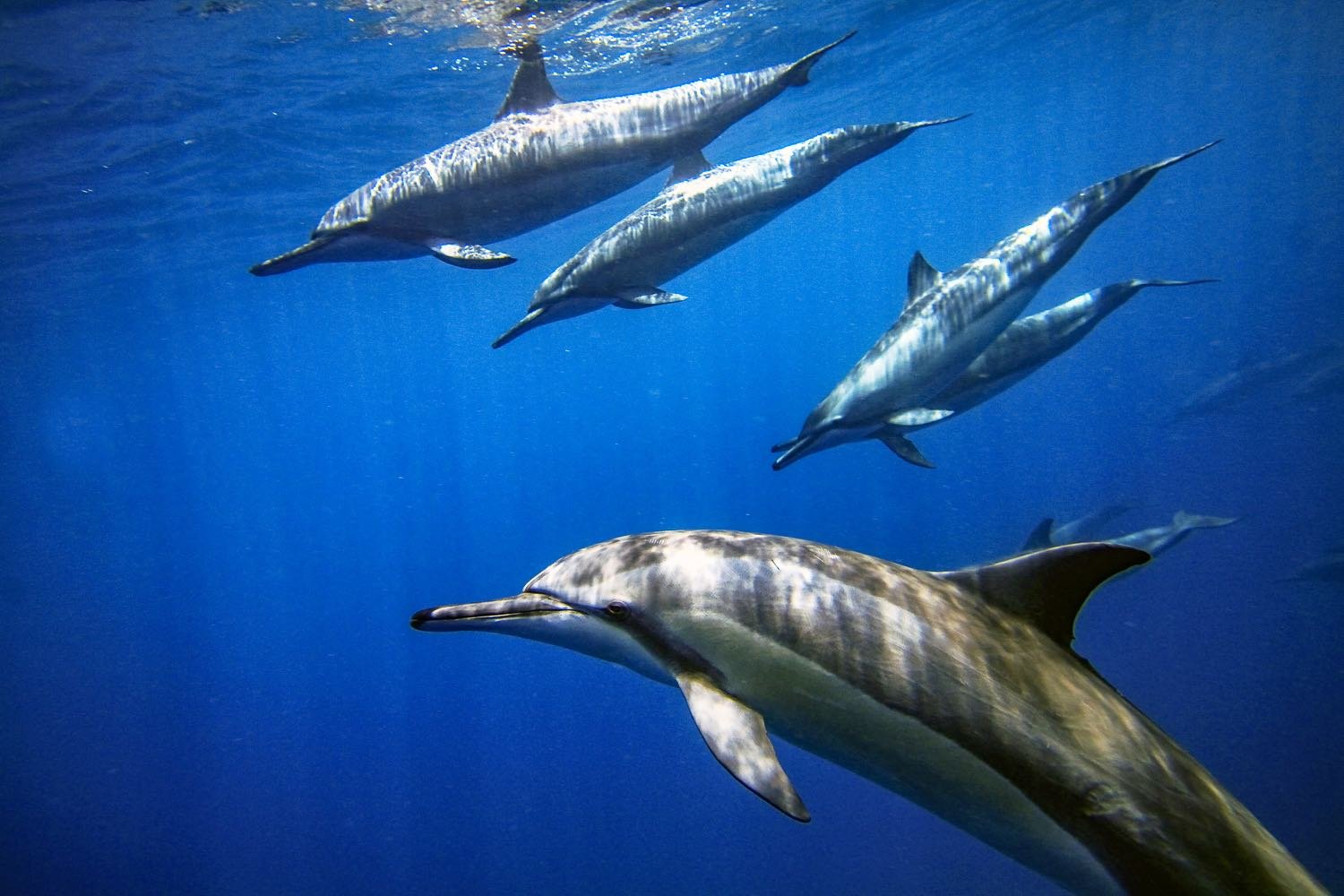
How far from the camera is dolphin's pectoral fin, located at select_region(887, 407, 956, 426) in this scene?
7.51m

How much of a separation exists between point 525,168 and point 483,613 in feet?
16.7

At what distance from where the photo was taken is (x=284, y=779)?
28609 millimetres

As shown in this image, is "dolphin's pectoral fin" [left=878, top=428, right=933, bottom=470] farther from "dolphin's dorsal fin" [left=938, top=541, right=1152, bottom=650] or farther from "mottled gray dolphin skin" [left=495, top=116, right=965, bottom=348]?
"dolphin's dorsal fin" [left=938, top=541, right=1152, bottom=650]

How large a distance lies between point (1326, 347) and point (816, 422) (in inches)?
839

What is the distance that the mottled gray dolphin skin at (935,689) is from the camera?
2273 mm

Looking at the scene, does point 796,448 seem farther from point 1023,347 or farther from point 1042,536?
point 1042,536

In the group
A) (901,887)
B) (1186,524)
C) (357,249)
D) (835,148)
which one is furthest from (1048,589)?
(901,887)

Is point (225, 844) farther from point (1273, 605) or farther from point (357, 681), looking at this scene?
point (1273, 605)

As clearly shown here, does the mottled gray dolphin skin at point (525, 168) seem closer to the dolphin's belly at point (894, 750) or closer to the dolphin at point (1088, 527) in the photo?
the dolphin's belly at point (894, 750)

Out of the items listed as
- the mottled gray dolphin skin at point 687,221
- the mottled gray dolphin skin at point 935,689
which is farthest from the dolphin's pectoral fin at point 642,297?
the mottled gray dolphin skin at point 935,689

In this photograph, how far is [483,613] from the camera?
3119 mm

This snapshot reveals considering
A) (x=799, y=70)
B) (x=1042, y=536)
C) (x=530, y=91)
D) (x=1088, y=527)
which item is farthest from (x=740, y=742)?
(x=1088, y=527)

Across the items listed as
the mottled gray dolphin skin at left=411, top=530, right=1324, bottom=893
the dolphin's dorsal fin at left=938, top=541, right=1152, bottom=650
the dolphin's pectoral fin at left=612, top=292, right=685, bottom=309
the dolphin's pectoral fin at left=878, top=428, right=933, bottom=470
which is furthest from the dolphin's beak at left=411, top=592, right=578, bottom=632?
the dolphin's pectoral fin at left=878, top=428, right=933, bottom=470

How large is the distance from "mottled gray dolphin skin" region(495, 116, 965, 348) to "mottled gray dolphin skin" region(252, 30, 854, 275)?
1.73ft
